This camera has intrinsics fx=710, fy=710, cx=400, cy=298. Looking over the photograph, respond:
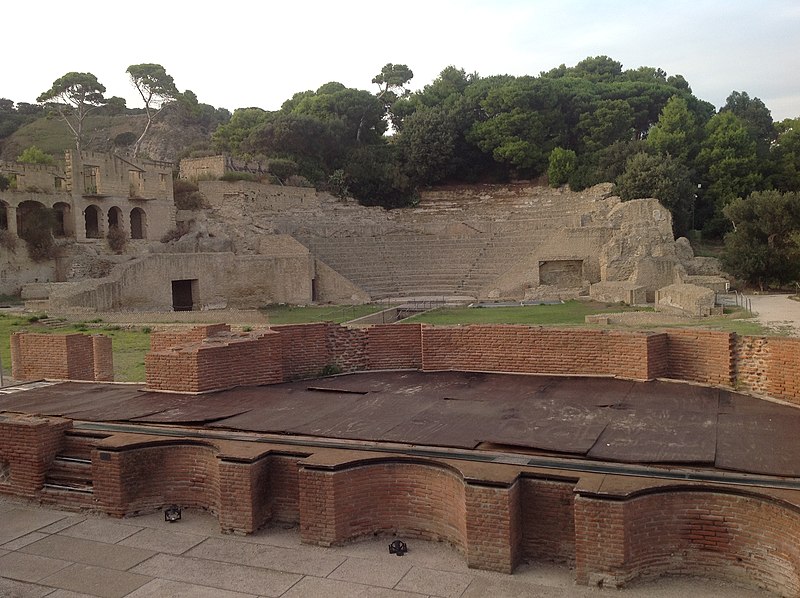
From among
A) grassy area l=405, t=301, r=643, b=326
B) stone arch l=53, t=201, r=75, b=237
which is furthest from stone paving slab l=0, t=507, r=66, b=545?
stone arch l=53, t=201, r=75, b=237

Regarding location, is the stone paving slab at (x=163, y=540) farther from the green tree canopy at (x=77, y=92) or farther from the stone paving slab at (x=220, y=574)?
the green tree canopy at (x=77, y=92)

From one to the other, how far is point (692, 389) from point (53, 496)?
306 inches

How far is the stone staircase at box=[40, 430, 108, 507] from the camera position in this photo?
24.6 feet

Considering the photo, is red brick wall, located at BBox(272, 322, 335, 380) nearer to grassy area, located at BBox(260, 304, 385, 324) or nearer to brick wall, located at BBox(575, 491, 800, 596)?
brick wall, located at BBox(575, 491, 800, 596)

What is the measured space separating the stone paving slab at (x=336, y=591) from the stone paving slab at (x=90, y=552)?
159cm

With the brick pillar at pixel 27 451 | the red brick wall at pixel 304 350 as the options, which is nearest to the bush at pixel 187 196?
the red brick wall at pixel 304 350

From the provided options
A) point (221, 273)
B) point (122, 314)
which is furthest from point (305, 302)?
point (122, 314)

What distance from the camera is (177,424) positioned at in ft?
26.9

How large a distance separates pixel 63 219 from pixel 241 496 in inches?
1200

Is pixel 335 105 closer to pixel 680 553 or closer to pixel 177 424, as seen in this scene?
pixel 177 424

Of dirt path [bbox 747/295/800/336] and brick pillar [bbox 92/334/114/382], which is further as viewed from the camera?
dirt path [bbox 747/295/800/336]

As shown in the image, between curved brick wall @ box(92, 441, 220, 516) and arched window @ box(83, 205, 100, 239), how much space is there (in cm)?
2921

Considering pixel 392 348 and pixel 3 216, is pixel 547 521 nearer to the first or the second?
pixel 392 348

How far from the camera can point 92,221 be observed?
35219 mm
